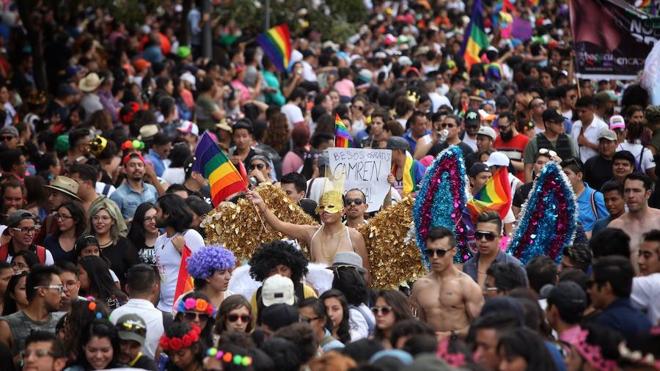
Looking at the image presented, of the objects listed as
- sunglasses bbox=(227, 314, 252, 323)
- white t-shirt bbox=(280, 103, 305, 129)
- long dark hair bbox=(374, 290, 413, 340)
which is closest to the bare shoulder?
long dark hair bbox=(374, 290, 413, 340)

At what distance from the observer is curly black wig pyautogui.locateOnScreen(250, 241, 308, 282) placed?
10.5 meters

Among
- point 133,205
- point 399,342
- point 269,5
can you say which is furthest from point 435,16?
point 399,342

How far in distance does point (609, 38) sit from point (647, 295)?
29.2 ft

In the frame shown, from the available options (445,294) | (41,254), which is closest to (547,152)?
(445,294)

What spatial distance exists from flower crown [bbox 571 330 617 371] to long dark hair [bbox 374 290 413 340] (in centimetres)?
180

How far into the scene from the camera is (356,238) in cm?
1182

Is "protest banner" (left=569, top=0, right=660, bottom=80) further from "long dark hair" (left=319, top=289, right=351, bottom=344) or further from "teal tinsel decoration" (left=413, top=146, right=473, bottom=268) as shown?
"long dark hair" (left=319, top=289, right=351, bottom=344)

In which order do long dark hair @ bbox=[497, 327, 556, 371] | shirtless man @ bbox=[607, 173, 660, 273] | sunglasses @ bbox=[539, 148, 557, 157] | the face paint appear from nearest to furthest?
long dark hair @ bbox=[497, 327, 556, 371] → shirtless man @ bbox=[607, 173, 660, 273] → the face paint → sunglasses @ bbox=[539, 148, 557, 157]

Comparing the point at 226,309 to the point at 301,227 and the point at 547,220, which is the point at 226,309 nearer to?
the point at 301,227

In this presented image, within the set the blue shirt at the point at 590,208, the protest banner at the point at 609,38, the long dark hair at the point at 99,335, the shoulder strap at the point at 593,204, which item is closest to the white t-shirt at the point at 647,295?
the long dark hair at the point at 99,335

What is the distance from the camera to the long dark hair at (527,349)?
7.18 meters

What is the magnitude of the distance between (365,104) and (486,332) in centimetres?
1192

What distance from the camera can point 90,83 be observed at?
66.4ft

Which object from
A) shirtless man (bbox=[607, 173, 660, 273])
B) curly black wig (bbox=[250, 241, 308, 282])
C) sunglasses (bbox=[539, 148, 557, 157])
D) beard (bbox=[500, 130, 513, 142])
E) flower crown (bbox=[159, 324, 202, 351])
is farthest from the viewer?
beard (bbox=[500, 130, 513, 142])
